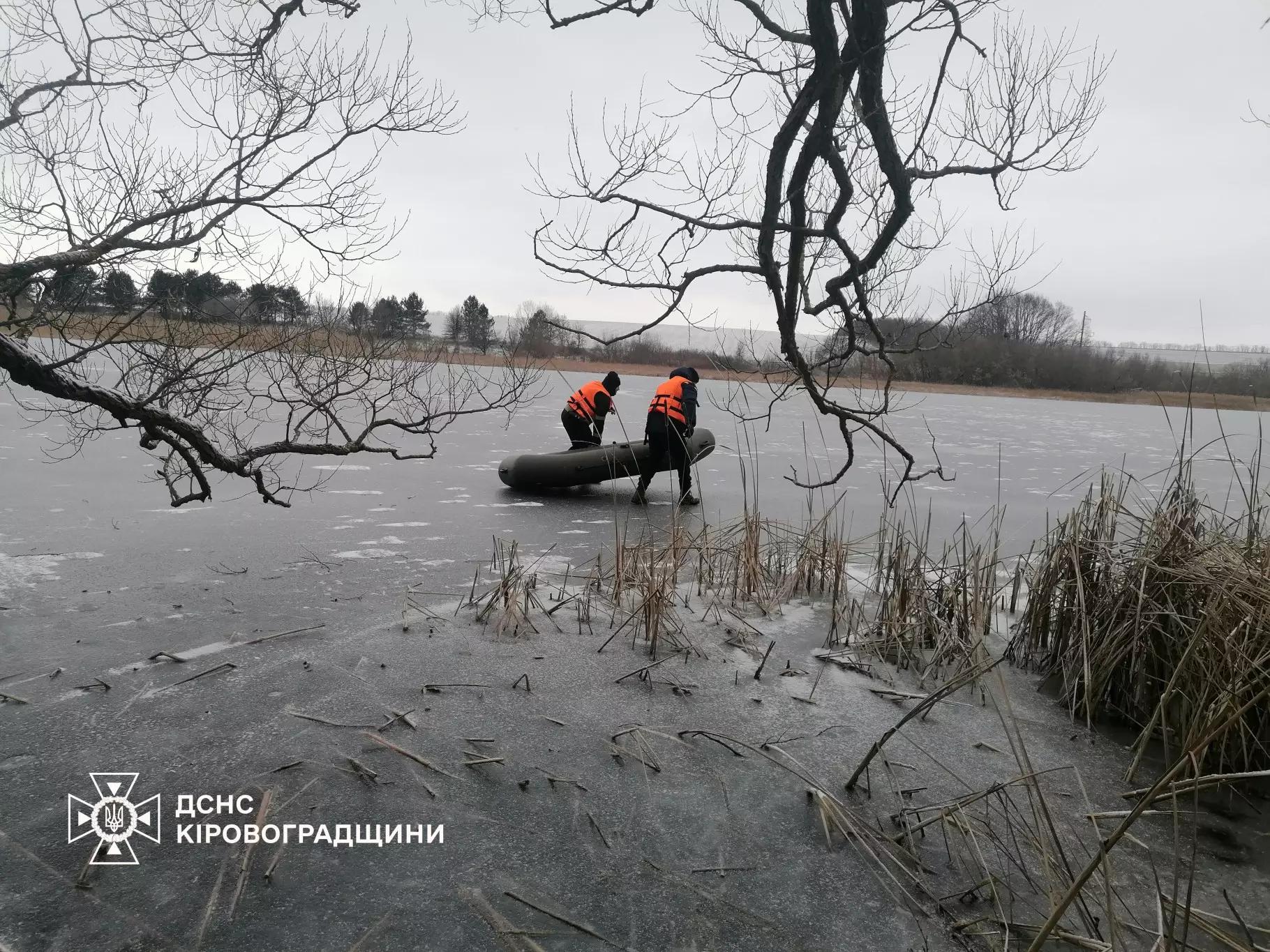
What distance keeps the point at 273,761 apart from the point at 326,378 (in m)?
2.96

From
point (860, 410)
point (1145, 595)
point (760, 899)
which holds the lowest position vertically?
point (760, 899)

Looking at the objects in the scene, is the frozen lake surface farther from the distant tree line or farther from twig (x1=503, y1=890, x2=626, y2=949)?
twig (x1=503, y1=890, x2=626, y2=949)

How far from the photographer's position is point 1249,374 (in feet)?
13.4

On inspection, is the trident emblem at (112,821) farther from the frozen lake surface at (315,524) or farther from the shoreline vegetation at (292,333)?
the shoreline vegetation at (292,333)

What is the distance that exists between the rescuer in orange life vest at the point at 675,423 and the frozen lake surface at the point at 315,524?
311mm

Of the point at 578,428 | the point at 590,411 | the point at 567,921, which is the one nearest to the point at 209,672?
the point at 567,921

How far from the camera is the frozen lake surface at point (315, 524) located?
4277 millimetres

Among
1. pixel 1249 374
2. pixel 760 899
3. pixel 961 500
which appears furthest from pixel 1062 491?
pixel 760 899

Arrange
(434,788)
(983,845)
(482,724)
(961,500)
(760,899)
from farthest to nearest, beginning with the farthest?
(961,500)
(482,724)
(434,788)
(983,845)
(760,899)

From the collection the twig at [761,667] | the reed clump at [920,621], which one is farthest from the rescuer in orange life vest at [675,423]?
the twig at [761,667]

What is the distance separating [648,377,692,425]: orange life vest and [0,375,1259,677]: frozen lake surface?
2.64 ft

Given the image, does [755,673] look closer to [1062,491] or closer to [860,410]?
[860,410]

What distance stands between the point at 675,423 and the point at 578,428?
2005 millimetres

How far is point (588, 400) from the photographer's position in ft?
30.8
